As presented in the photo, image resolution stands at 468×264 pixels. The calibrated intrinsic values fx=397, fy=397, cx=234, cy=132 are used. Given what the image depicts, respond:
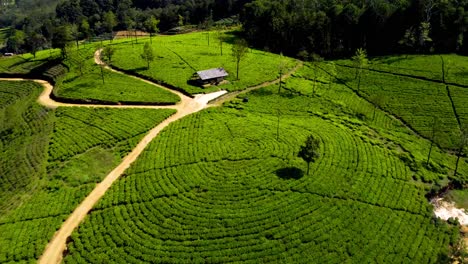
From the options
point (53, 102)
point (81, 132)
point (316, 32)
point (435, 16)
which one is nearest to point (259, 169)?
point (81, 132)

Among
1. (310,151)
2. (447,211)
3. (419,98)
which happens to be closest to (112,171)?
(310,151)

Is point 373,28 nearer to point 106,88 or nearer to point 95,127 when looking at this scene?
point 106,88

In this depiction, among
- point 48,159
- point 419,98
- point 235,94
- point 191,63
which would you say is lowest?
point 48,159

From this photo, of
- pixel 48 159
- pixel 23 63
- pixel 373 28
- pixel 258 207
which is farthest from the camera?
pixel 373 28

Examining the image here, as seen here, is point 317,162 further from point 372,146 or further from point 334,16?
point 334,16

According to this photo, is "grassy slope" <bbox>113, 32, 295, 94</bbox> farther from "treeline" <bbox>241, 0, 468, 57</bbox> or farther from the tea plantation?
"treeline" <bbox>241, 0, 468, 57</bbox>

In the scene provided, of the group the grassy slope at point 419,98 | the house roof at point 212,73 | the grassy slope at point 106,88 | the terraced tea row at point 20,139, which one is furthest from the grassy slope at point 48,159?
the grassy slope at point 419,98

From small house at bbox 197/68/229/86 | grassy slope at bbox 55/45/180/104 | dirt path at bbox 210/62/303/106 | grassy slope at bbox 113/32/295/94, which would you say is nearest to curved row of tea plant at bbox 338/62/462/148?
dirt path at bbox 210/62/303/106
